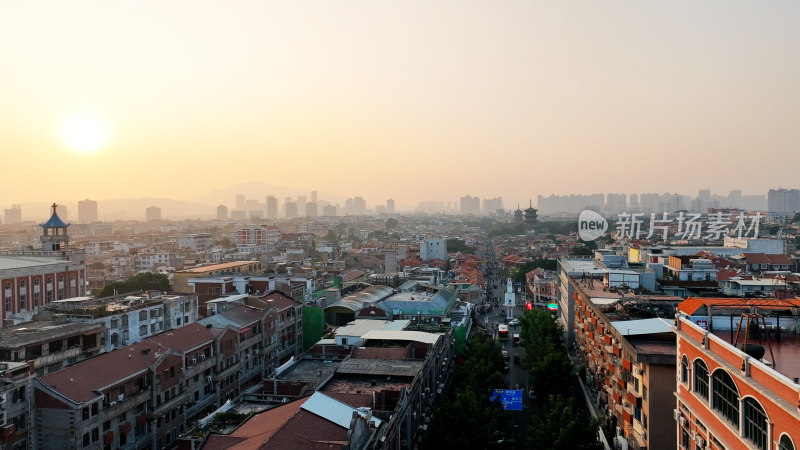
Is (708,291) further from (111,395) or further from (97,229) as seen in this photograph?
(97,229)

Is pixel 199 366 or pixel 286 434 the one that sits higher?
pixel 286 434

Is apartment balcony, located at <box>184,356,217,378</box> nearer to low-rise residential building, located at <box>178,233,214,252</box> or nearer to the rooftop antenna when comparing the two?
the rooftop antenna

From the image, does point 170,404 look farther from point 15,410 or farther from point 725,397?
point 725,397

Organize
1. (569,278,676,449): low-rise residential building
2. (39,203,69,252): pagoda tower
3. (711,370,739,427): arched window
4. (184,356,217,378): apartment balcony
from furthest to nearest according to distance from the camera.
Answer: (39,203,69,252): pagoda tower, (184,356,217,378): apartment balcony, (569,278,676,449): low-rise residential building, (711,370,739,427): arched window

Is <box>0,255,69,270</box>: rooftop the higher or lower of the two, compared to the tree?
higher

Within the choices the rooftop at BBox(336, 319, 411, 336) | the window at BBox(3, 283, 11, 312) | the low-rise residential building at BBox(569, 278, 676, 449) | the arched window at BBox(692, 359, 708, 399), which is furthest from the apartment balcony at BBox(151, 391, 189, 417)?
the window at BBox(3, 283, 11, 312)

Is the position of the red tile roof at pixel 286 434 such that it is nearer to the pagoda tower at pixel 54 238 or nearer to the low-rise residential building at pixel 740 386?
the low-rise residential building at pixel 740 386

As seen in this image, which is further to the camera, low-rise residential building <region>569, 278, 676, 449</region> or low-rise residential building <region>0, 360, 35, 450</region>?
low-rise residential building <region>569, 278, 676, 449</region>

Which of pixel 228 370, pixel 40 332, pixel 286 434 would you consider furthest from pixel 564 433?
pixel 40 332
